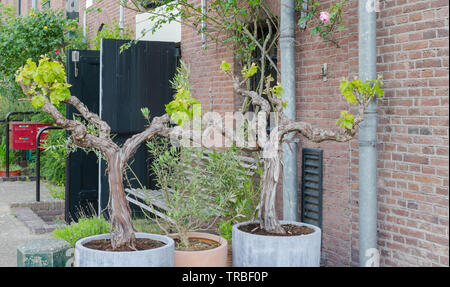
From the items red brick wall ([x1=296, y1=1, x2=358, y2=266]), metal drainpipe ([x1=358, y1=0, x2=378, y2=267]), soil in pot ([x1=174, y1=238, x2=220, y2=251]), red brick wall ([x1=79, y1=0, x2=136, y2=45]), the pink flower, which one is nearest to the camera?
soil in pot ([x1=174, y1=238, x2=220, y2=251])

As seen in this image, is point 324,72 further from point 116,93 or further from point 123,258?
point 116,93

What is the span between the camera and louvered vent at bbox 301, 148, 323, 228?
478 cm

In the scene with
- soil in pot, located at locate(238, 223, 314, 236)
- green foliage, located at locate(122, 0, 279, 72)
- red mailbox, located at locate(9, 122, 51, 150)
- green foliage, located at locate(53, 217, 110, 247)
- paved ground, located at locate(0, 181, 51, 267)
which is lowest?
paved ground, located at locate(0, 181, 51, 267)

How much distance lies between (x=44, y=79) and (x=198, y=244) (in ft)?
5.12

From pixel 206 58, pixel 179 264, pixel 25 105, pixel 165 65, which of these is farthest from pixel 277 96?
pixel 25 105

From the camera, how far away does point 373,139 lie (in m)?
4.02

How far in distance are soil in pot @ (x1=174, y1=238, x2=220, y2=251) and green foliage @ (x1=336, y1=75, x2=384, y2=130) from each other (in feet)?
4.10

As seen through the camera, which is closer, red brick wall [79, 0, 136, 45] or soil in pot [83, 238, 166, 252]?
soil in pot [83, 238, 166, 252]

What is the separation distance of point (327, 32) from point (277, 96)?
83 centimetres

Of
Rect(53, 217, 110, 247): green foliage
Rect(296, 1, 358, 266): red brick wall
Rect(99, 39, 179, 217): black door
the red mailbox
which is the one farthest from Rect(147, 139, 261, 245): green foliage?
the red mailbox

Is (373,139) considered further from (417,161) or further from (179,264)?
(179,264)

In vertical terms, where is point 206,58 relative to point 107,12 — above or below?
below

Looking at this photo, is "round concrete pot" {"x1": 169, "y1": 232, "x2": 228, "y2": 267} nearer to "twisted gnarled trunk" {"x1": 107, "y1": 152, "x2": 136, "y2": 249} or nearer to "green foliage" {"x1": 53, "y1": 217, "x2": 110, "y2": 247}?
"twisted gnarled trunk" {"x1": 107, "y1": 152, "x2": 136, "y2": 249}

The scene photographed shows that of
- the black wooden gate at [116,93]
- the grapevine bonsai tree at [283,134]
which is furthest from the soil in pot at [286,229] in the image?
the black wooden gate at [116,93]
